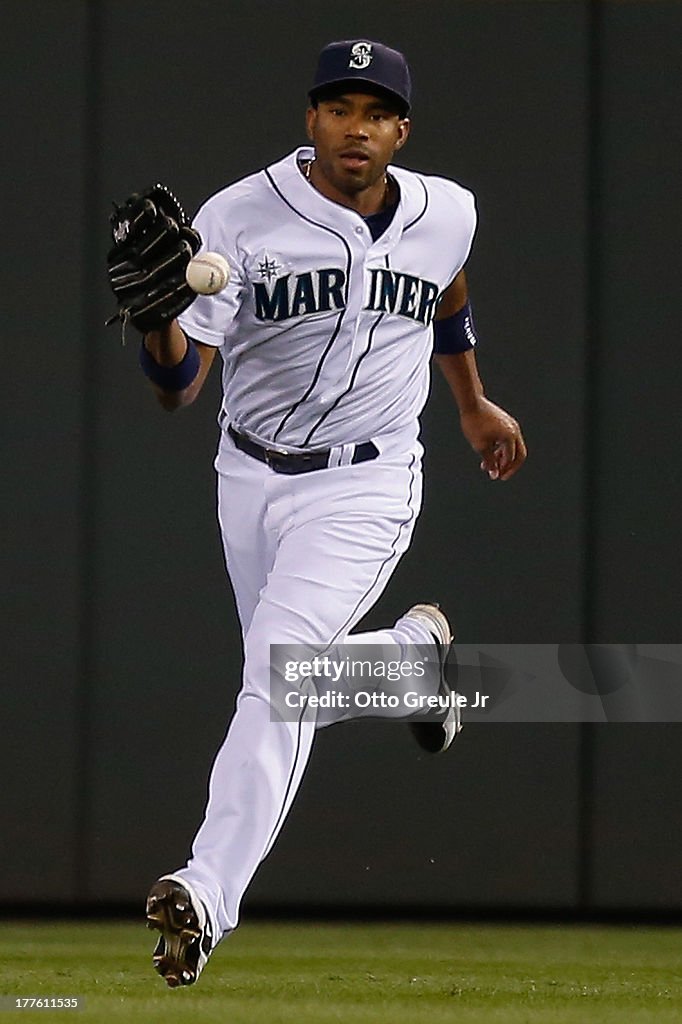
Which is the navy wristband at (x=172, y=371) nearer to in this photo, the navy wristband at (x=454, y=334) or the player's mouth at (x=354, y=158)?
the player's mouth at (x=354, y=158)

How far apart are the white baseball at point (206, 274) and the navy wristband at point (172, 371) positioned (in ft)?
0.58

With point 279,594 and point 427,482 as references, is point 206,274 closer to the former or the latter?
point 279,594

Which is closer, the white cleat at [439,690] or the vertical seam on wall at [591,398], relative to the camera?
the white cleat at [439,690]

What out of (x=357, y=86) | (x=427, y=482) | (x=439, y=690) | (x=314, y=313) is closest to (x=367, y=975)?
(x=439, y=690)

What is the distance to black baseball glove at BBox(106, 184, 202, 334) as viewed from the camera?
9.26 ft

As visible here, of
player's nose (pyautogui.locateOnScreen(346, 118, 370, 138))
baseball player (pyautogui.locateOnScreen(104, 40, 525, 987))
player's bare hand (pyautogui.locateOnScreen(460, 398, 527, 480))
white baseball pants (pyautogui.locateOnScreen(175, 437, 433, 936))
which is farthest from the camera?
player's bare hand (pyautogui.locateOnScreen(460, 398, 527, 480))

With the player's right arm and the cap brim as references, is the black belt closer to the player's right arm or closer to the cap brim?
the player's right arm

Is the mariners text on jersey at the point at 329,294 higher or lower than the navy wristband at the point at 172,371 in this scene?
higher

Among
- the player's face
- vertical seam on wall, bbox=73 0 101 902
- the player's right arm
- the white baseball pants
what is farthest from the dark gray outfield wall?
the player's right arm

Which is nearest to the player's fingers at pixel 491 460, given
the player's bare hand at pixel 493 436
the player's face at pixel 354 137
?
the player's bare hand at pixel 493 436

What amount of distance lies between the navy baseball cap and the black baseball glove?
1.65 feet

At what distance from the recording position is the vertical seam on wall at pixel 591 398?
169 inches

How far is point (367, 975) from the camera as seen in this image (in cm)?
371

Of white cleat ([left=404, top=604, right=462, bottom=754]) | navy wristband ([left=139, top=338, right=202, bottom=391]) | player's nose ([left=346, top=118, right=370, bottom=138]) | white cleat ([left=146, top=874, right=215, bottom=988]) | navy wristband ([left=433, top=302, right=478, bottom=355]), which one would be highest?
player's nose ([left=346, top=118, right=370, bottom=138])
